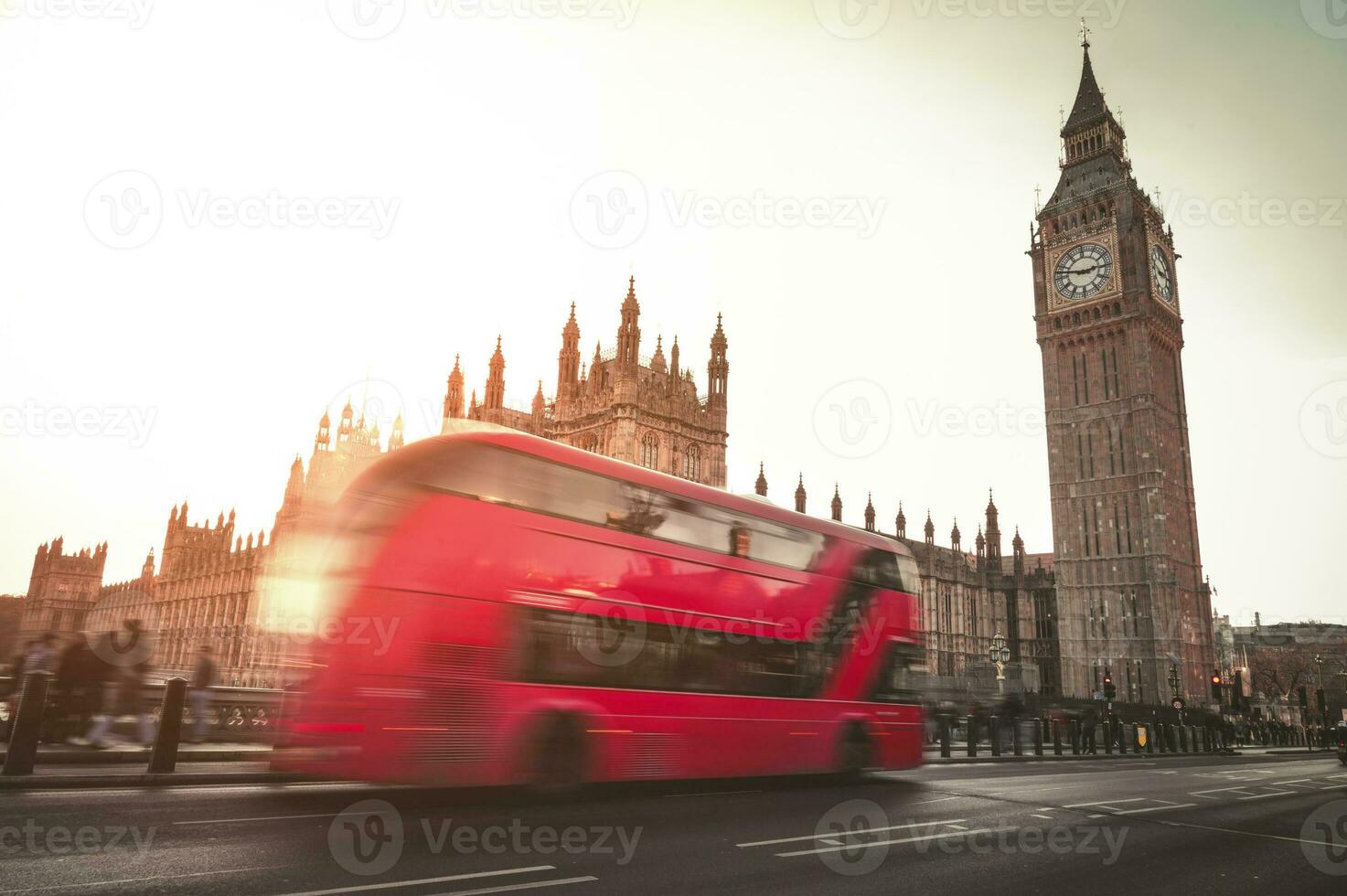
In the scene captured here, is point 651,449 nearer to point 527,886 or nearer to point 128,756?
point 128,756

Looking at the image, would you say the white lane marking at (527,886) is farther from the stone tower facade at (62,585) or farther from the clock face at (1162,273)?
the stone tower facade at (62,585)

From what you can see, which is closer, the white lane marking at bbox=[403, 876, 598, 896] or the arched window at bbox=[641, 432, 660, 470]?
the white lane marking at bbox=[403, 876, 598, 896]

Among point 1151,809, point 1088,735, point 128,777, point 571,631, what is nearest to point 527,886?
point 571,631

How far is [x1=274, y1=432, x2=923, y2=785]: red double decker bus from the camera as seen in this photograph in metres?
8.35

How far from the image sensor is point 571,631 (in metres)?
9.41

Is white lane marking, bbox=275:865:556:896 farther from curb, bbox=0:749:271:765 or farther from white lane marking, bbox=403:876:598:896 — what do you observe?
curb, bbox=0:749:271:765

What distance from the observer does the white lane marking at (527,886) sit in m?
5.46

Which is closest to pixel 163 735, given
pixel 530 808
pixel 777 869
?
pixel 530 808

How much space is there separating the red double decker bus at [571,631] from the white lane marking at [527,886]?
2.96 meters

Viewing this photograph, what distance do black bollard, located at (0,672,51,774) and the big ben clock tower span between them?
6616 centimetres

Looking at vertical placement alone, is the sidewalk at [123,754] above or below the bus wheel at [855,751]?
below

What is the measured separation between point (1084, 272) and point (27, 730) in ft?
244

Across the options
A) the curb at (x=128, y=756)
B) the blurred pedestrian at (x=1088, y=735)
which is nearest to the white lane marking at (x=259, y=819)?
the curb at (x=128, y=756)

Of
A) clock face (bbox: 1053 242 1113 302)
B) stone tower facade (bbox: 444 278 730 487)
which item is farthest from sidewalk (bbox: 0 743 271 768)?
clock face (bbox: 1053 242 1113 302)
